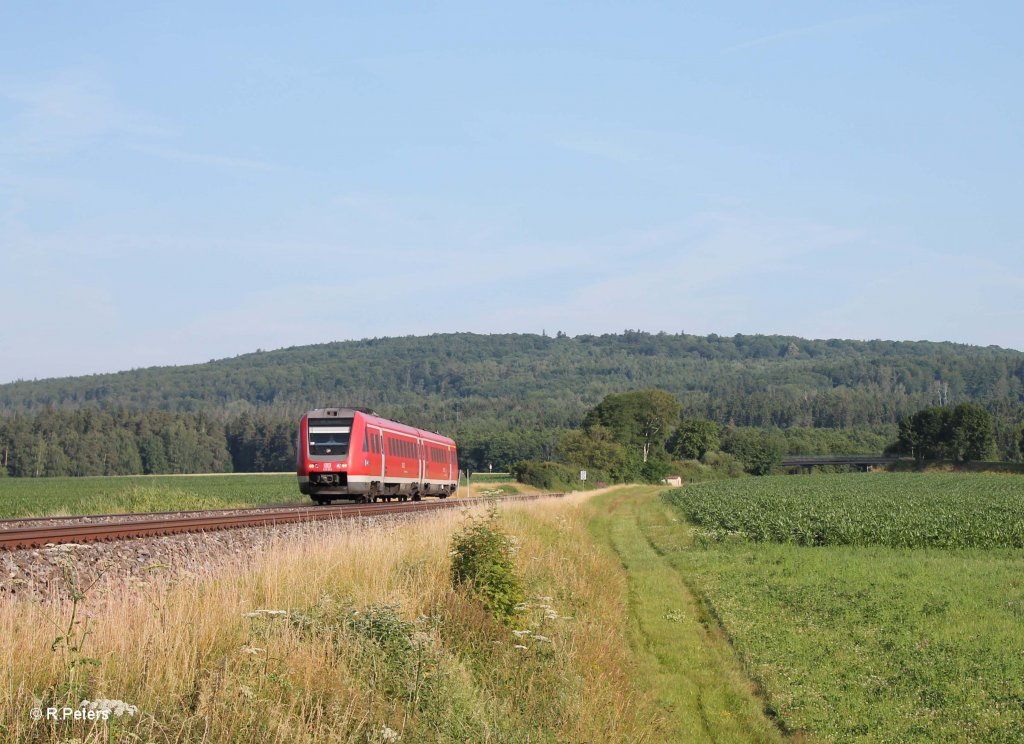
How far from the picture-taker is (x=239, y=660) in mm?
6754

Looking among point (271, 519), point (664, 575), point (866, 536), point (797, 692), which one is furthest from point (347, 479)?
point (797, 692)

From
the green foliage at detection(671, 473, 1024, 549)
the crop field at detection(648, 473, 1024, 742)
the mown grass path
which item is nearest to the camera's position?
the crop field at detection(648, 473, 1024, 742)

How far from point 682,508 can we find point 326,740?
42.9 meters

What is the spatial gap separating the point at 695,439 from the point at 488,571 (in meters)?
131

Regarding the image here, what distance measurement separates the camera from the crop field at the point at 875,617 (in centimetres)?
1009

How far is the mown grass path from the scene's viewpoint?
10.2 m

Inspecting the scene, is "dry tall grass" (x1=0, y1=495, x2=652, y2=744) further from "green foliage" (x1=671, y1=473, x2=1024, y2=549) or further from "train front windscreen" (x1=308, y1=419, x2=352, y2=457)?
"green foliage" (x1=671, y1=473, x2=1024, y2=549)

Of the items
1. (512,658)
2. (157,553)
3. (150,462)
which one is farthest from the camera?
(150,462)

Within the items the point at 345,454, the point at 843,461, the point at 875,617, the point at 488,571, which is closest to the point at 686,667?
the point at 488,571

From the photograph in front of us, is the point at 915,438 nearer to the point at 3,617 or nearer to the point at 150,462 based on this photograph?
the point at 150,462

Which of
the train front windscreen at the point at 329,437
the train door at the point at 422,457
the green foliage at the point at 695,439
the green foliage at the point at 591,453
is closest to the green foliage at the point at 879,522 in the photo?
the train door at the point at 422,457

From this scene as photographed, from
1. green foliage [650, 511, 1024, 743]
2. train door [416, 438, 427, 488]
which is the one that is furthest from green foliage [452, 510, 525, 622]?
Result: train door [416, 438, 427, 488]

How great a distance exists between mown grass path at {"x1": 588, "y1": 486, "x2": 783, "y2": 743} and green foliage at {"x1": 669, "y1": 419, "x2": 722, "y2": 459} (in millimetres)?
117987

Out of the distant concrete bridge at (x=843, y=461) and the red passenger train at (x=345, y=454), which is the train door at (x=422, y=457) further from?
the distant concrete bridge at (x=843, y=461)
